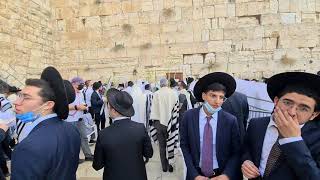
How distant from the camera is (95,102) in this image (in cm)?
848

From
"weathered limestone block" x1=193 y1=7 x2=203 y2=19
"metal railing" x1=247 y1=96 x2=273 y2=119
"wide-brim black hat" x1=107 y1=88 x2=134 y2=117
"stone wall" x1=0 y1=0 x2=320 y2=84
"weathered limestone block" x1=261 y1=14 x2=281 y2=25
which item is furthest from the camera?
"weathered limestone block" x1=193 y1=7 x2=203 y2=19

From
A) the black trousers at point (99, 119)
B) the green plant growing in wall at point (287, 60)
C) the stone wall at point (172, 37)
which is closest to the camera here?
the black trousers at point (99, 119)

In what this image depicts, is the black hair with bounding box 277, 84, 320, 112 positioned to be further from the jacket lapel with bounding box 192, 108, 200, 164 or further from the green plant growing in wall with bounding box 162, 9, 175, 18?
the green plant growing in wall with bounding box 162, 9, 175, 18

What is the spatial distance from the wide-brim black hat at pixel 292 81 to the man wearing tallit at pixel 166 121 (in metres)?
3.91

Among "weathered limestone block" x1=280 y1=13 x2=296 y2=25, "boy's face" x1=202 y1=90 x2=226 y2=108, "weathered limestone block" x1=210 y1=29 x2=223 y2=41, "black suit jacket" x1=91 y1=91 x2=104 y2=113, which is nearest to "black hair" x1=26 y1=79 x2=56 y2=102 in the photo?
"boy's face" x1=202 y1=90 x2=226 y2=108

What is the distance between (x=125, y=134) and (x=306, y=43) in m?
13.7

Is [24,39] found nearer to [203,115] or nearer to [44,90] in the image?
[203,115]

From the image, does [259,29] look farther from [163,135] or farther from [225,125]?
[225,125]

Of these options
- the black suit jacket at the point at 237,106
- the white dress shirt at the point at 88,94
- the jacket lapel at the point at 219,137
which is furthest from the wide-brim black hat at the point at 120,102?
the white dress shirt at the point at 88,94

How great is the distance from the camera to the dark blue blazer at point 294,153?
176 cm

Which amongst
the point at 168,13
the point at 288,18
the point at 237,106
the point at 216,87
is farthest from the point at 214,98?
the point at 288,18

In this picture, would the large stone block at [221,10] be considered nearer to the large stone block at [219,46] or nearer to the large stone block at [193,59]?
the large stone block at [219,46]

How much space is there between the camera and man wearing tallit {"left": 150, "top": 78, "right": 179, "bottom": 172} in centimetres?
600

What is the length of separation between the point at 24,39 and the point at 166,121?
30.9 ft
